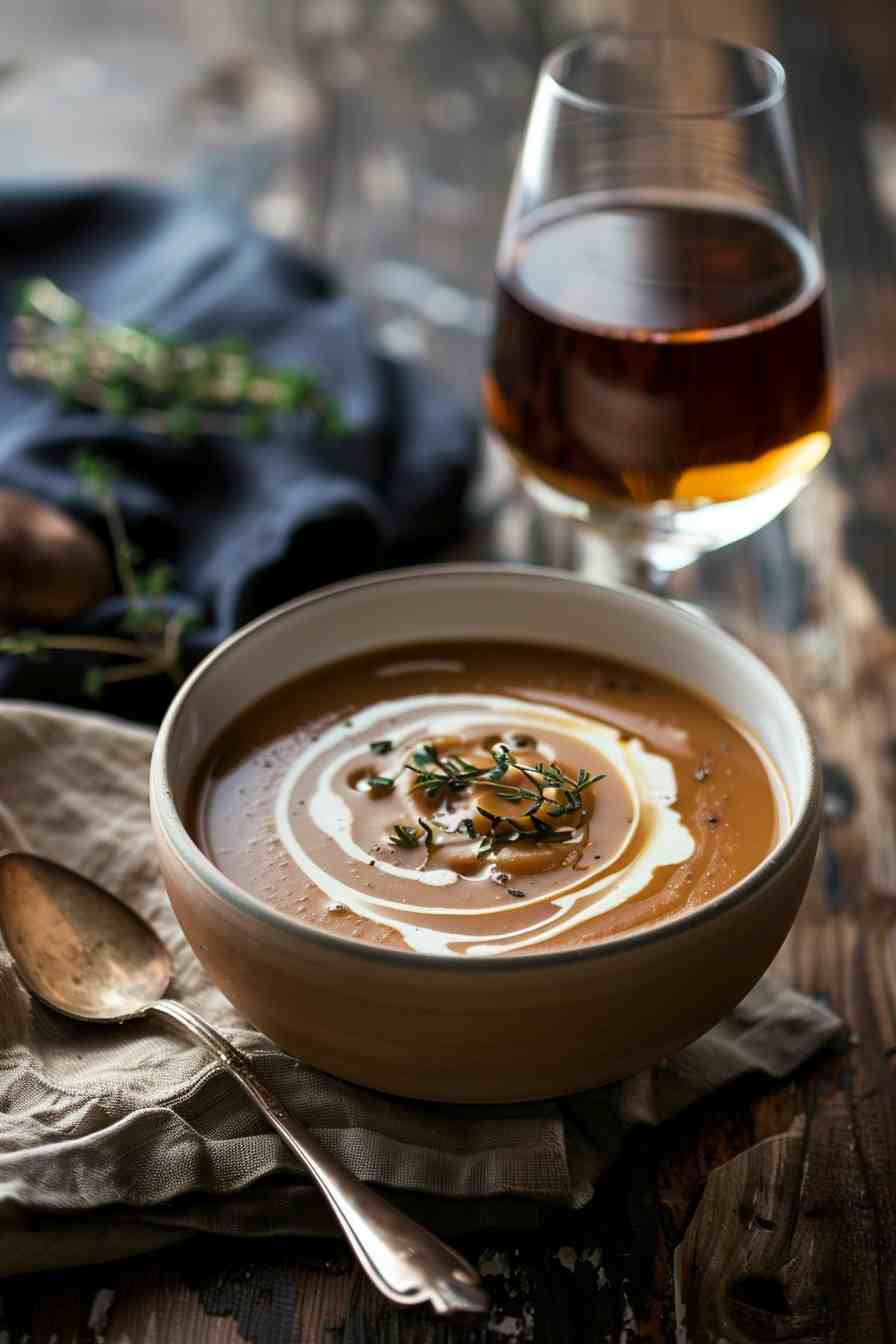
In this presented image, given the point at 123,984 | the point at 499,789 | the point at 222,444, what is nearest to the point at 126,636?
the point at 222,444

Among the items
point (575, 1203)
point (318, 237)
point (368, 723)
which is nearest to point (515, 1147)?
point (575, 1203)

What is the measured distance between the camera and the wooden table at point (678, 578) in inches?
41.8

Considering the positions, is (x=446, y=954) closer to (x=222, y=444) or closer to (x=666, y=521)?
(x=666, y=521)

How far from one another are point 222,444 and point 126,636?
39 cm

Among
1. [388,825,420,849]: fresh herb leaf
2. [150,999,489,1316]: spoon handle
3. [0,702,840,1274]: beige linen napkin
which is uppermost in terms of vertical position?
[388,825,420,849]: fresh herb leaf

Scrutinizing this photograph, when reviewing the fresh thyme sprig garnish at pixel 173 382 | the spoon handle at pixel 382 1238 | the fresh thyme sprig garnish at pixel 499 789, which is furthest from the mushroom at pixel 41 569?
the spoon handle at pixel 382 1238

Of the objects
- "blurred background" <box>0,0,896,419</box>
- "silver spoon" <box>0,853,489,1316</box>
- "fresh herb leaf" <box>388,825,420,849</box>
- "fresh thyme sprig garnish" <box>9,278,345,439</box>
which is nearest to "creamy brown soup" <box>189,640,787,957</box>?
"fresh herb leaf" <box>388,825,420,849</box>

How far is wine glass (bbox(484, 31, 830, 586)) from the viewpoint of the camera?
1.52 m

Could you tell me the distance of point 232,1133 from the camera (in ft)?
3.72

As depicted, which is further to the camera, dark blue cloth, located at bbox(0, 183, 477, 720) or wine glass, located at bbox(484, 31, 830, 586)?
dark blue cloth, located at bbox(0, 183, 477, 720)

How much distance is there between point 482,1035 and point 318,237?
69.9 inches

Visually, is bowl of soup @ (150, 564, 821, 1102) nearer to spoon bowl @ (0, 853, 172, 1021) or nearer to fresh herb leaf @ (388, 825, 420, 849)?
fresh herb leaf @ (388, 825, 420, 849)

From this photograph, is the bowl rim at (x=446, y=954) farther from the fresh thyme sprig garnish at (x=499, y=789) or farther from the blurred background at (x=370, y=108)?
the blurred background at (x=370, y=108)

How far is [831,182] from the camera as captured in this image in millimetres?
2707
